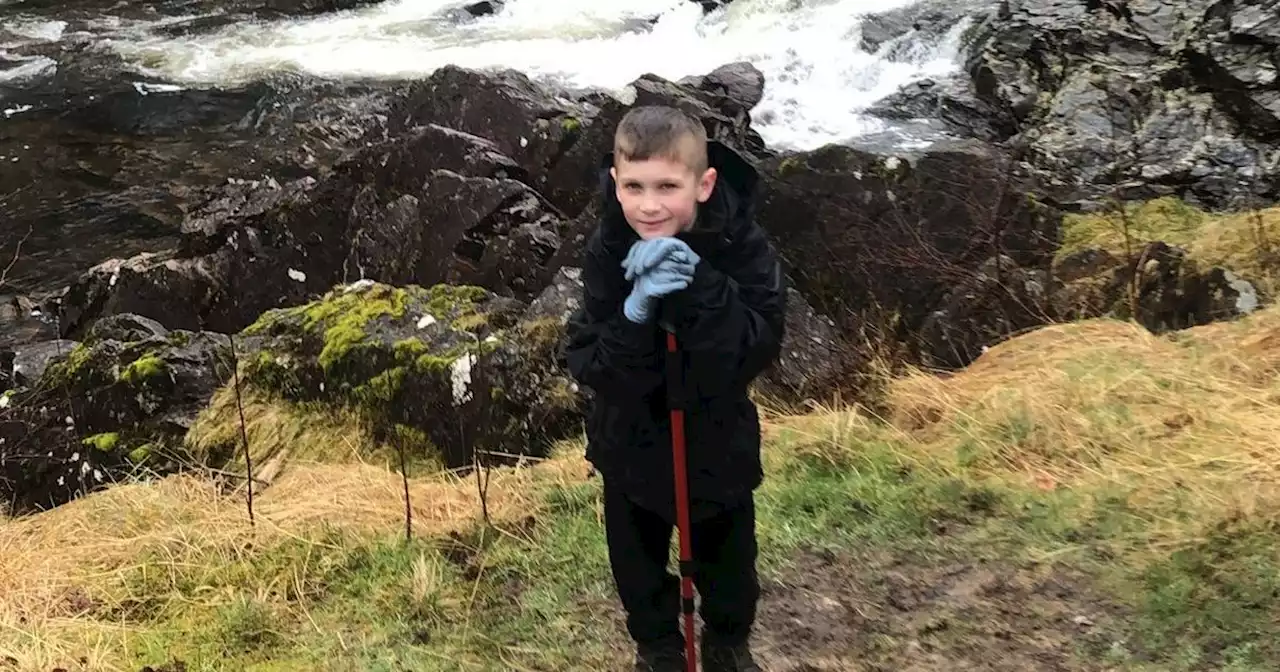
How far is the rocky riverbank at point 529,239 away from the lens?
19.3ft

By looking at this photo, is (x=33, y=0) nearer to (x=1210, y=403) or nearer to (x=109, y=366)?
(x=109, y=366)

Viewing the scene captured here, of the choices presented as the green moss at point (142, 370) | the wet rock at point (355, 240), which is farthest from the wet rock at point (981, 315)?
the green moss at point (142, 370)

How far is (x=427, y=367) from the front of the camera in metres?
5.64

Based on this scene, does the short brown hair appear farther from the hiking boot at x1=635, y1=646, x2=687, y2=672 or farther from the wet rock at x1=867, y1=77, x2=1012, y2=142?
the wet rock at x1=867, y1=77, x2=1012, y2=142

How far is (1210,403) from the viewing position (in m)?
4.45

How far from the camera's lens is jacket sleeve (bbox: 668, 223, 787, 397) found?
273 cm

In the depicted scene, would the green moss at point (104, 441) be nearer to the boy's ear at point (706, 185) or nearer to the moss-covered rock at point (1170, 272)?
the boy's ear at point (706, 185)

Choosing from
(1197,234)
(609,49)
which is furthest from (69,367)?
(609,49)

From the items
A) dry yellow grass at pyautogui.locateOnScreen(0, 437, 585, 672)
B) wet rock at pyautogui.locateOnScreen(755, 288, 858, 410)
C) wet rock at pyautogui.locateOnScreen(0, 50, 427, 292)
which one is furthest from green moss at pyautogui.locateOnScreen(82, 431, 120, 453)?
wet rock at pyautogui.locateOnScreen(0, 50, 427, 292)

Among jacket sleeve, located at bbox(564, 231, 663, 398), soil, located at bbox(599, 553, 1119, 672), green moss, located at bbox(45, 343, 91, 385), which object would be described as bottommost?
green moss, located at bbox(45, 343, 91, 385)

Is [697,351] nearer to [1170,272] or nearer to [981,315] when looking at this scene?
[981,315]

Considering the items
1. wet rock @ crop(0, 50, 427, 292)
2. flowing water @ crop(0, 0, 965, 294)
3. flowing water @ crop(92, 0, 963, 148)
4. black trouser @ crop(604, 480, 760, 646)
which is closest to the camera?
black trouser @ crop(604, 480, 760, 646)

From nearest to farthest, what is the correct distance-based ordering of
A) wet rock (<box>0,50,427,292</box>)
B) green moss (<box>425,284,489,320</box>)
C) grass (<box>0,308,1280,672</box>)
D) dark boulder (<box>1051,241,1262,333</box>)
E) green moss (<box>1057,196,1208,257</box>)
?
grass (<box>0,308,1280,672</box>) < dark boulder (<box>1051,241,1262,333</box>) < green moss (<box>425,284,489,320</box>) < green moss (<box>1057,196,1208,257</box>) < wet rock (<box>0,50,427,292</box>)

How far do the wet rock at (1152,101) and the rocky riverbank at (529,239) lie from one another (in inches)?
1.1
